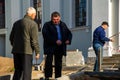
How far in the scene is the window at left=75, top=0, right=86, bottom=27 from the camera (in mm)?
20292

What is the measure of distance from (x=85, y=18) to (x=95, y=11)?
198 centimetres

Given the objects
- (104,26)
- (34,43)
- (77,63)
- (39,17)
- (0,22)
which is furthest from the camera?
(0,22)

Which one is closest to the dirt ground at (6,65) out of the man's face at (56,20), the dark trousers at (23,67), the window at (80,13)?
the window at (80,13)

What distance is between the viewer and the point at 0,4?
1051 inches

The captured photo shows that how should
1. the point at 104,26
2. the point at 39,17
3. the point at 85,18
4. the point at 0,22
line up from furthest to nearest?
the point at 0,22 → the point at 39,17 → the point at 85,18 → the point at 104,26

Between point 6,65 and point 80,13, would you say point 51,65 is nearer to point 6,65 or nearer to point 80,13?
point 80,13

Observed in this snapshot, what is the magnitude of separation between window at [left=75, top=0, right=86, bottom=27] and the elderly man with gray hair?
34.9 ft

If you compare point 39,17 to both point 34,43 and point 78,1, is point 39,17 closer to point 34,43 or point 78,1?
point 78,1

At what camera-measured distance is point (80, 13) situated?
806 inches

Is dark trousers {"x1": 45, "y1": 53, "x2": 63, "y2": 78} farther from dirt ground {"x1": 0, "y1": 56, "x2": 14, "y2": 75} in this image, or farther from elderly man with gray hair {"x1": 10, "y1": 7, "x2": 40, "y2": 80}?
dirt ground {"x1": 0, "y1": 56, "x2": 14, "y2": 75}

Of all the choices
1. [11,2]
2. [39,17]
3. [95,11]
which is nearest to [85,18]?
[95,11]

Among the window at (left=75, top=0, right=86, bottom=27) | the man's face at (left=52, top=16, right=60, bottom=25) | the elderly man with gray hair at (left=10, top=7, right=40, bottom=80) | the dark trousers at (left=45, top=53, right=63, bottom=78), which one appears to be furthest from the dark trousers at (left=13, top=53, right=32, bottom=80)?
the window at (left=75, top=0, right=86, bottom=27)

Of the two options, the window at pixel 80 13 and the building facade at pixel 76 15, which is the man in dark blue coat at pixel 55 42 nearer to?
the building facade at pixel 76 15

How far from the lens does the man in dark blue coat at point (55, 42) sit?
34.9 feet
